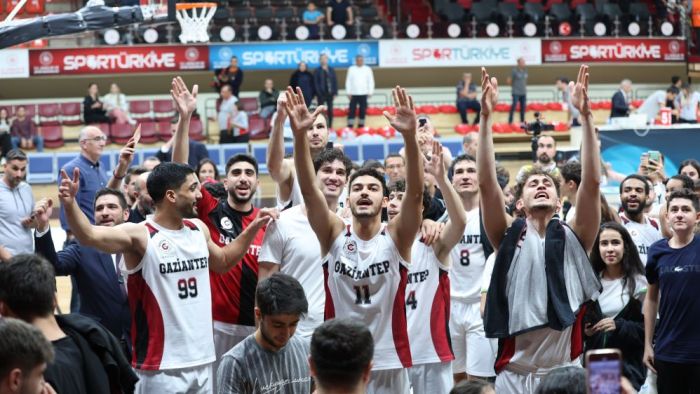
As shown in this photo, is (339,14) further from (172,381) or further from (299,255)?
(172,381)

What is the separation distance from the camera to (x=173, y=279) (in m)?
6.00

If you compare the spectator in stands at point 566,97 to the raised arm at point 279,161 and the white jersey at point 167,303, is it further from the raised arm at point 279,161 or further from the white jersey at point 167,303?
the white jersey at point 167,303

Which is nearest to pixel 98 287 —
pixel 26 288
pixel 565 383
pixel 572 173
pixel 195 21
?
pixel 26 288

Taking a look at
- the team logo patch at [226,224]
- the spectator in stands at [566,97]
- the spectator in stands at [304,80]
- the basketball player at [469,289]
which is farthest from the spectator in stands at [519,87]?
the team logo patch at [226,224]

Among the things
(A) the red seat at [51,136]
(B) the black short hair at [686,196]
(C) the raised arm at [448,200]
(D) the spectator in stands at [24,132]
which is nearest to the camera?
(C) the raised arm at [448,200]

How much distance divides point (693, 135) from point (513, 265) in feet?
35.3

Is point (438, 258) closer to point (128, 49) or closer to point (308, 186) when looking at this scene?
point (308, 186)

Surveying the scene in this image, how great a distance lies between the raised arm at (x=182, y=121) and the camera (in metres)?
7.31

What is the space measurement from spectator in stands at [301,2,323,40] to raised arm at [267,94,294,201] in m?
20.0

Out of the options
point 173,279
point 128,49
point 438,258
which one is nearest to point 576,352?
point 438,258

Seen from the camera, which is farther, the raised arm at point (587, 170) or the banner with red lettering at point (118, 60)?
the banner with red lettering at point (118, 60)

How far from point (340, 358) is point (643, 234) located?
16.0ft

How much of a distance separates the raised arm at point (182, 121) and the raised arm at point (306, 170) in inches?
60.9

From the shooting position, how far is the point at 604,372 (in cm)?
281
